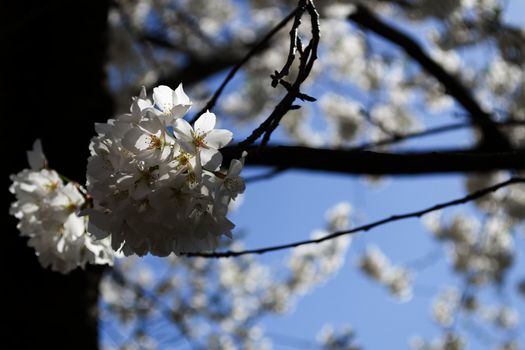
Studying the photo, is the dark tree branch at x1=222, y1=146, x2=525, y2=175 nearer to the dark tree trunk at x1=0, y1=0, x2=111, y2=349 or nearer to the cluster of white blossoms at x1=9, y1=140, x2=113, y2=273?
the cluster of white blossoms at x1=9, y1=140, x2=113, y2=273

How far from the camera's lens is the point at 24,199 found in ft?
3.92

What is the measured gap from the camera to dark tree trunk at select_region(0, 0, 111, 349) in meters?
1.90

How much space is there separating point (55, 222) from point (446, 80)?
1.99m

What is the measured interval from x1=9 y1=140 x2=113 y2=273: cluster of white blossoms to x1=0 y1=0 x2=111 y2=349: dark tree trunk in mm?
775

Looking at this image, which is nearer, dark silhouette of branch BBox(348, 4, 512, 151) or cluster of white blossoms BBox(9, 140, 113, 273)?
cluster of white blossoms BBox(9, 140, 113, 273)

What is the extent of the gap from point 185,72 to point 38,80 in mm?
2169

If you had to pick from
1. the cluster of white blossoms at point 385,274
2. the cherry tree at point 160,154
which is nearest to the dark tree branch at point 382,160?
the cherry tree at point 160,154

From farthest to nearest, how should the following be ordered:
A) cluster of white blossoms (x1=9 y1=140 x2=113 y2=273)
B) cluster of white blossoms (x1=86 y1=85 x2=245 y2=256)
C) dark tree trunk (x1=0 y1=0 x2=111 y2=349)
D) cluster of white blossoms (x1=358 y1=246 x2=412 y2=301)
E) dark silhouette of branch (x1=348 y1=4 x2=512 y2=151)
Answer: cluster of white blossoms (x1=358 y1=246 x2=412 y2=301), dark silhouette of branch (x1=348 y1=4 x2=512 y2=151), dark tree trunk (x1=0 y1=0 x2=111 y2=349), cluster of white blossoms (x1=9 y1=140 x2=113 y2=273), cluster of white blossoms (x1=86 y1=85 x2=245 y2=256)

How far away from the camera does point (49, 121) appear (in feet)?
7.09

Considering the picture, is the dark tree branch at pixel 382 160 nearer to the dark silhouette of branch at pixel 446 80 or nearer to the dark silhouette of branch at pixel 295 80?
the dark silhouette of branch at pixel 295 80

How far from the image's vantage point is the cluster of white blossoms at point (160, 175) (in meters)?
0.86

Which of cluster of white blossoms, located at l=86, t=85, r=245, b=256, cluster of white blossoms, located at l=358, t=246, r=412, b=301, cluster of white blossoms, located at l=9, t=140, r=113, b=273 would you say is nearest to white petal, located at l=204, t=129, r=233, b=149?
cluster of white blossoms, located at l=86, t=85, r=245, b=256

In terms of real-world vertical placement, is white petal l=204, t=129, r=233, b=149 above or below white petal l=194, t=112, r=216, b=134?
below

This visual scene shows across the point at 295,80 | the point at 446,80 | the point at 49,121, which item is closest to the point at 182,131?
the point at 295,80
